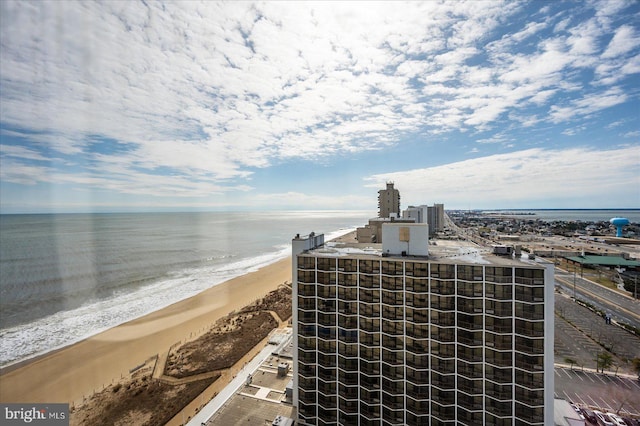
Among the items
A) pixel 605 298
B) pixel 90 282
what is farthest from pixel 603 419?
pixel 90 282

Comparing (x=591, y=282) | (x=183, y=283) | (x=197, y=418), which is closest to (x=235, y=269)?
(x=183, y=283)

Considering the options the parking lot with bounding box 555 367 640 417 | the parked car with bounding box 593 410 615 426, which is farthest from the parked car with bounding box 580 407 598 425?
the parking lot with bounding box 555 367 640 417

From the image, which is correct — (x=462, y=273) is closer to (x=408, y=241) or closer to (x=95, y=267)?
(x=408, y=241)

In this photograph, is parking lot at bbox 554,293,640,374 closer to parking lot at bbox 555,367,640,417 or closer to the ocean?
parking lot at bbox 555,367,640,417

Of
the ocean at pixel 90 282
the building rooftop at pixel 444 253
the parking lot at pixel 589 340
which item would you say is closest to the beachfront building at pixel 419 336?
the building rooftop at pixel 444 253

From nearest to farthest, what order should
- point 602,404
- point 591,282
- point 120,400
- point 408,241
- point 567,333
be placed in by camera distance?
1. point 408,241
2. point 602,404
3. point 120,400
4. point 567,333
5. point 591,282

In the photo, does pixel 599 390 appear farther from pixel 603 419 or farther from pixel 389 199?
pixel 389 199
